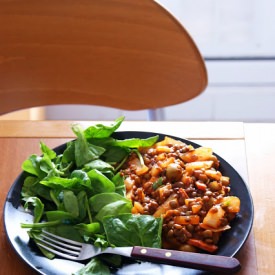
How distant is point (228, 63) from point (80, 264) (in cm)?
142

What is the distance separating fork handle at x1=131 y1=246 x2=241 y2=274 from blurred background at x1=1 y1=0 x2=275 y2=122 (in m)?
1.16

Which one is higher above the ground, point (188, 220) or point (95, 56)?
point (95, 56)

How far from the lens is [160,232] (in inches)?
33.4

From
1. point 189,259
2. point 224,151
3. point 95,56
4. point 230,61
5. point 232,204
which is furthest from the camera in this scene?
point 230,61

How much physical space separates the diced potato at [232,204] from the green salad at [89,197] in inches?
4.5

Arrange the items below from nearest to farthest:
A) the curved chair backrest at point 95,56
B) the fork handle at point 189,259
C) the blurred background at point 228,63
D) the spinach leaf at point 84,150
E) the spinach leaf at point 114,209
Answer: the fork handle at point 189,259 → the spinach leaf at point 114,209 → the spinach leaf at point 84,150 → the curved chair backrest at point 95,56 → the blurred background at point 228,63

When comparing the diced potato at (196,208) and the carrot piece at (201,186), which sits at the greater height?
the carrot piece at (201,186)

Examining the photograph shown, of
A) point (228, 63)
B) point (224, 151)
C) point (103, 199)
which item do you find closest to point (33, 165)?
point (103, 199)

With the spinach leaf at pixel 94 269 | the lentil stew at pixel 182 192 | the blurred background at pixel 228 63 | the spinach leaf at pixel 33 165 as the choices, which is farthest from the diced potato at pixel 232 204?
the blurred background at pixel 228 63

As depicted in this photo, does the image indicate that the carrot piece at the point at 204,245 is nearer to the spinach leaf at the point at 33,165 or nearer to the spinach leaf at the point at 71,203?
the spinach leaf at the point at 71,203

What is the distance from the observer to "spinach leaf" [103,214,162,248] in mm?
842

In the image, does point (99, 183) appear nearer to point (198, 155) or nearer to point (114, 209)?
point (114, 209)

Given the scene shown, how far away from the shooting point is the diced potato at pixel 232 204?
0.89 meters

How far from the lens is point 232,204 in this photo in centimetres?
89
